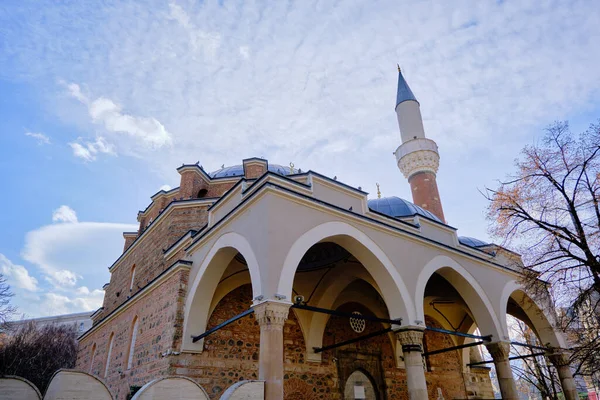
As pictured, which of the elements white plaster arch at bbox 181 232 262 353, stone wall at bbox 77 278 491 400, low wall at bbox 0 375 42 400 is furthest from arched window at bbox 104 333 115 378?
low wall at bbox 0 375 42 400

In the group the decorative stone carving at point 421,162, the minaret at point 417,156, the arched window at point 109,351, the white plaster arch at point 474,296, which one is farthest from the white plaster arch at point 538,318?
the arched window at point 109,351

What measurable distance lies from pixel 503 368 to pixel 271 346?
19.7 feet

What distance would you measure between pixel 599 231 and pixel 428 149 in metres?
10.0

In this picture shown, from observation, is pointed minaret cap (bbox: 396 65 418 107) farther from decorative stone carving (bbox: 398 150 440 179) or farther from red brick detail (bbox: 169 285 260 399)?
red brick detail (bbox: 169 285 260 399)

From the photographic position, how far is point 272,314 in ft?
16.9

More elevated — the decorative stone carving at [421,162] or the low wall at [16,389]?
the decorative stone carving at [421,162]

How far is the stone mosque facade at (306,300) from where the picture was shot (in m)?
5.99

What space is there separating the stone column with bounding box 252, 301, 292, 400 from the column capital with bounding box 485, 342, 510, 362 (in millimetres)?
5652

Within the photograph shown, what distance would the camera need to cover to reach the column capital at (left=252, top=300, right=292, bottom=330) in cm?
512

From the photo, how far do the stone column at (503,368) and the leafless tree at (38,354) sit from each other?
19.0 meters

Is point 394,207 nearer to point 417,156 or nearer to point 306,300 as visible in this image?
point 306,300

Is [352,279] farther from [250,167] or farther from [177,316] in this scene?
[250,167]

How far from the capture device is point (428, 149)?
1622 centimetres

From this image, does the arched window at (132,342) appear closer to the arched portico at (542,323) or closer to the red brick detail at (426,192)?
the arched portico at (542,323)
